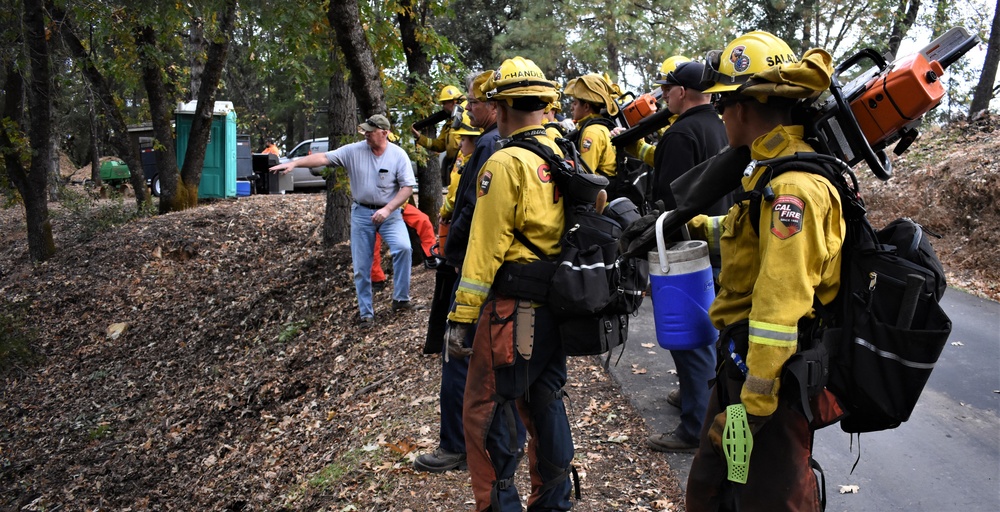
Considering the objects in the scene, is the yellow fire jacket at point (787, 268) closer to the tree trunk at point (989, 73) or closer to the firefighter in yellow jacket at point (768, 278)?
the firefighter in yellow jacket at point (768, 278)

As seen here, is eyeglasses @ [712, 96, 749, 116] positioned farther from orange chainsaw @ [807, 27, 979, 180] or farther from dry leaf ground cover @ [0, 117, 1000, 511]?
dry leaf ground cover @ [0, 117, 1000, 511]

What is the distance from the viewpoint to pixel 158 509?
21.1 feet

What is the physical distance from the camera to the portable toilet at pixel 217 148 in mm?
17203

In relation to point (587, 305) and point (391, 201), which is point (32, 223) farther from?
point (587, 305)

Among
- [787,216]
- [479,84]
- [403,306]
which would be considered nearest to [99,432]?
[403,306]

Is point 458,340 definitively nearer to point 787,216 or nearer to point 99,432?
point 787,216

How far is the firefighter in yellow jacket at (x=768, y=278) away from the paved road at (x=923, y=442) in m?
1.25

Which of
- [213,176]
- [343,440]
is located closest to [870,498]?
[343,440]

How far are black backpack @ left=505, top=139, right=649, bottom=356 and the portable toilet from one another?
Answer: 15135 mm

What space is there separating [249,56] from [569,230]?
1015 centimetres

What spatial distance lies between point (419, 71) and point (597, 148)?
4411 millimetres

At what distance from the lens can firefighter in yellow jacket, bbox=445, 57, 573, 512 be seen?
3.46 m

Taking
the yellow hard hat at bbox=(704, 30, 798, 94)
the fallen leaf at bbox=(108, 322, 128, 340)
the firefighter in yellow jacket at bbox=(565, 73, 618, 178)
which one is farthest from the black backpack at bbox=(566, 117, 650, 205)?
the fallen leaf at bbox=(108, 322, 128, 340)

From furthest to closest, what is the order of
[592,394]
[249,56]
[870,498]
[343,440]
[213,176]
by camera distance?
[213,176] < [249,56] < [343,440] < [592,394] < [870,498]
